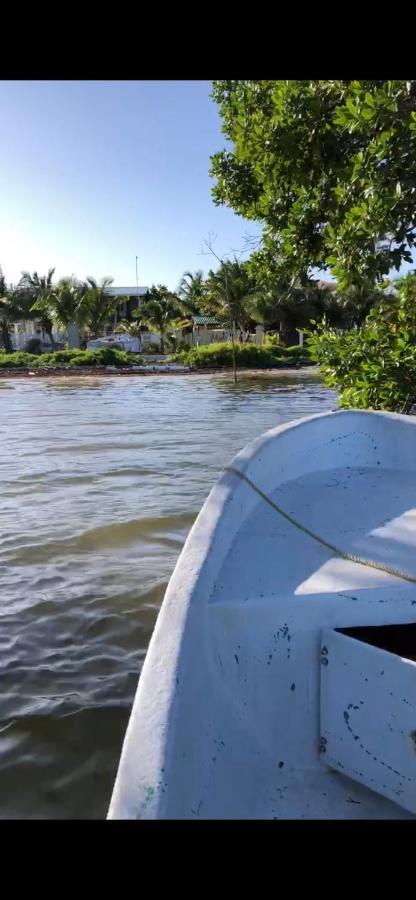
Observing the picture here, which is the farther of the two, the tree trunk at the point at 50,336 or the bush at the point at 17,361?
the tree trunk at the point at 50,336

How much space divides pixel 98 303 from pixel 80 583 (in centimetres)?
3681

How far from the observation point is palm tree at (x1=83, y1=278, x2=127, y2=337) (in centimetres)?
3875

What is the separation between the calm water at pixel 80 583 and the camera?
258 centimetres

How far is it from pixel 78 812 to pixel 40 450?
8.54 m

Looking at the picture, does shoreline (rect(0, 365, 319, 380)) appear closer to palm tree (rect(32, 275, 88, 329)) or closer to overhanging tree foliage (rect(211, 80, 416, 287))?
palm tree (rect(32, 275, 88, 329))

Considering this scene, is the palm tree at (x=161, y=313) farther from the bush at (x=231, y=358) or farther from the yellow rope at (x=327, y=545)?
the yellow rope at (x=327, y=545)

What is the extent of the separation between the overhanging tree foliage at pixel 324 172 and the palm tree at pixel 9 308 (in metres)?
34.4

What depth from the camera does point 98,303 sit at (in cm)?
3931

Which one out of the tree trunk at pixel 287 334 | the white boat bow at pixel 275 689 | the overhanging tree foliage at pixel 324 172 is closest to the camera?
the white boat bow at pixel 275 689

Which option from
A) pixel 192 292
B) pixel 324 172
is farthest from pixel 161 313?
pixel 324 172

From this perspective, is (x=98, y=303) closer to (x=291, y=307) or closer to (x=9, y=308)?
(x=9, y=308)

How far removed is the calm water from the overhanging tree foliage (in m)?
2.66

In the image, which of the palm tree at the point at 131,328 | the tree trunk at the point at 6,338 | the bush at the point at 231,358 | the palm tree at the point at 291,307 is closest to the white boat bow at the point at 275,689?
the bush at the point at 231,358

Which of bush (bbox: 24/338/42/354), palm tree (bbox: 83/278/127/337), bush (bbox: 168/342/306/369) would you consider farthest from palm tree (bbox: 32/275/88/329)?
bush (bbox: 168/342/306/369)
